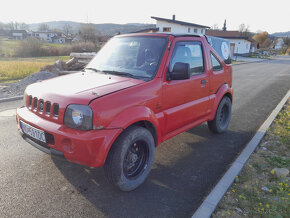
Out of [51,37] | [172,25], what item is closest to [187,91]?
[172,25]

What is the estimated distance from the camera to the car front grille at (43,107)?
2742 millimetres

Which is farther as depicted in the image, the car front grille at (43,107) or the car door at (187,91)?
the car door at (187,91)

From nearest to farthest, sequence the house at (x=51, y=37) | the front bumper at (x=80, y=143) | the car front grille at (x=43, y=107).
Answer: the front bumper at (x=80, y=143) → the car front grille at (x=43, y=107) → the house at (x=51, y=37)

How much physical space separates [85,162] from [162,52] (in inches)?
74.9

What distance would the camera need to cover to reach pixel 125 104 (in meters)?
2.76

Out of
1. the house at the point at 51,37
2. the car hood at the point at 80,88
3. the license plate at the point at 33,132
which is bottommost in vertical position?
the license plate at the point at 33,132

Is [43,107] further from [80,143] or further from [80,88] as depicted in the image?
[80,143]

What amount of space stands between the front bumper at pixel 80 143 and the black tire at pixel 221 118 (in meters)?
2.78

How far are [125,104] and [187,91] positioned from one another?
136 cm

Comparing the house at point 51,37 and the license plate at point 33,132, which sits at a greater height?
the house at point 51,37

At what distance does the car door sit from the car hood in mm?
598

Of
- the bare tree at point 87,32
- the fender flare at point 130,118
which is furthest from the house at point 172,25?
the fender flare at point 130,118

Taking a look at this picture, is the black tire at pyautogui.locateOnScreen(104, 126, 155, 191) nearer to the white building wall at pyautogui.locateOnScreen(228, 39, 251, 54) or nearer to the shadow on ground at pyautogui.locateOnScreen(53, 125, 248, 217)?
the shadow on ground at pyautogui.locateOnScreen(53, 125, 248, 217)

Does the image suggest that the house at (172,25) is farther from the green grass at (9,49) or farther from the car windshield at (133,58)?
the car windshield at (133,58)
